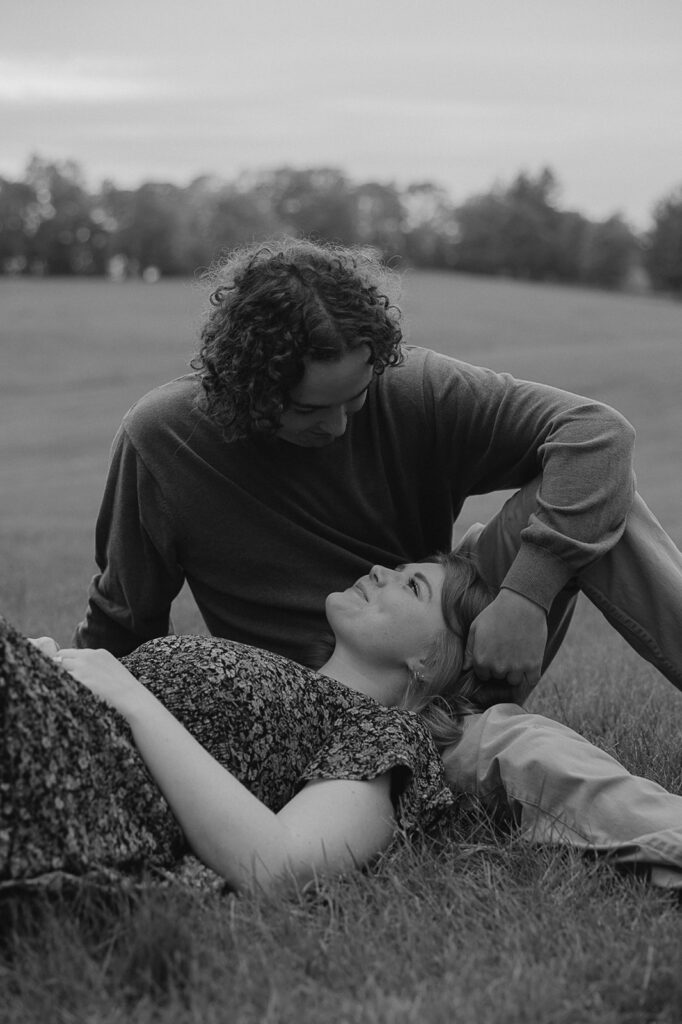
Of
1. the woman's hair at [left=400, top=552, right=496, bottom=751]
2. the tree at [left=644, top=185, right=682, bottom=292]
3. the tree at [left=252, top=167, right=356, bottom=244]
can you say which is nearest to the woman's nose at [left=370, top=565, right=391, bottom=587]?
the woman's hair at [left=400, top=552, right=496, bottom=751]

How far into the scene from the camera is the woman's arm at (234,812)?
283 centimetres

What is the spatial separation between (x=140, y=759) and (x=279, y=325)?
1.39m

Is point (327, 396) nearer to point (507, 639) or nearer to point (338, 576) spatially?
point (338, 576)

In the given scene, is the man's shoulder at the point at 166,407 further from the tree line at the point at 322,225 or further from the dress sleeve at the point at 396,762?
the tree line at the point at 322,225

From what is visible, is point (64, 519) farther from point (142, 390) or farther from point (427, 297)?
point (427, 297)

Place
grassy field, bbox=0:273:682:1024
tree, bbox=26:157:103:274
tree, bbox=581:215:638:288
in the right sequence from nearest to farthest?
grassy field, bbox=0:273:682:1024
tree, bbox=26:157:103:274
tree, bbox=581:215:638:288

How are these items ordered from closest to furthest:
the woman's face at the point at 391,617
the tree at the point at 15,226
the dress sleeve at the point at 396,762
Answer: the dress sleeve at the point at 396,762
the woman's face at the point at 391,617
the tree at the point at 15,226

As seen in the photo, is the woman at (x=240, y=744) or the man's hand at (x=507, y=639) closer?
the woman at (x=240, y=744)

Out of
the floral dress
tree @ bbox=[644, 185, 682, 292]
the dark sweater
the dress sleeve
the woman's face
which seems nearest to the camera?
the floral dress

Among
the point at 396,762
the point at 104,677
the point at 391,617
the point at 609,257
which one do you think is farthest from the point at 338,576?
the point at 609,257

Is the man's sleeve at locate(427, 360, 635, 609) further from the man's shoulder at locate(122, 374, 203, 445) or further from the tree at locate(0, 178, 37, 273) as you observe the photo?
the tree at locate(0, 178, 37, 273)

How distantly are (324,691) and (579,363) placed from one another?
2690 cm

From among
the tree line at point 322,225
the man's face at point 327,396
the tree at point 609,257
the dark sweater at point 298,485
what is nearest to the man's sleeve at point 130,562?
the dark sweater at point 298,485

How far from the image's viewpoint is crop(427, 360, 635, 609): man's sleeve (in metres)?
3.59
